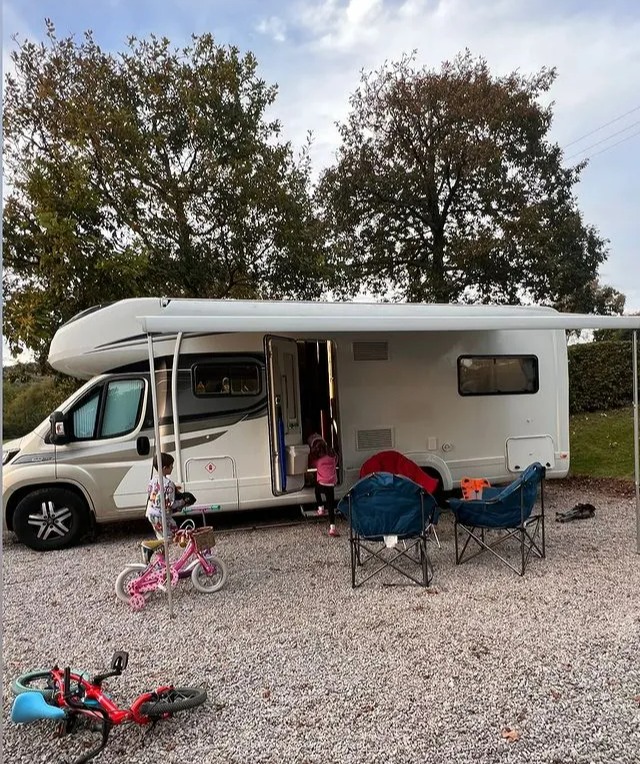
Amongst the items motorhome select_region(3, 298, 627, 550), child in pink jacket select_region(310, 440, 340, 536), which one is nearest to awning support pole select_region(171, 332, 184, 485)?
motorhome select_region(3, 298, 627, 550)

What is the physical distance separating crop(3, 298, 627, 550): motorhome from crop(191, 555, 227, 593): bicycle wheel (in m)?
1.40

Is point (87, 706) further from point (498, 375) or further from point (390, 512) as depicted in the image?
point (498, 375)

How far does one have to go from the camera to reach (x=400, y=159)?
41.3 feet

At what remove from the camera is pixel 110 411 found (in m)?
5.80

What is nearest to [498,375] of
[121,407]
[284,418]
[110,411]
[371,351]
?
[371,351]

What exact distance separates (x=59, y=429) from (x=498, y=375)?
16.3ft

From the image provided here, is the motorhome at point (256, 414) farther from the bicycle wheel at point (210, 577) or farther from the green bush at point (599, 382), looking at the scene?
the green bush at point (599, 382)

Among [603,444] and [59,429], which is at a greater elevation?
[59,429]

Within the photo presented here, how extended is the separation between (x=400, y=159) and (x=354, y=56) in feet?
7.63

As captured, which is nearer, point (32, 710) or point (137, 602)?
point (32, 710)

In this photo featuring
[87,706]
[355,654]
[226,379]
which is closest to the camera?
[87,706]

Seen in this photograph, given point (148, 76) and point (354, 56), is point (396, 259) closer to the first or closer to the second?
point (354, 56)

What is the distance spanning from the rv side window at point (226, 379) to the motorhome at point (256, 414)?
0.04 ft

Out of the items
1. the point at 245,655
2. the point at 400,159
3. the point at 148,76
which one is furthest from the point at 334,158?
the point at 245,655
